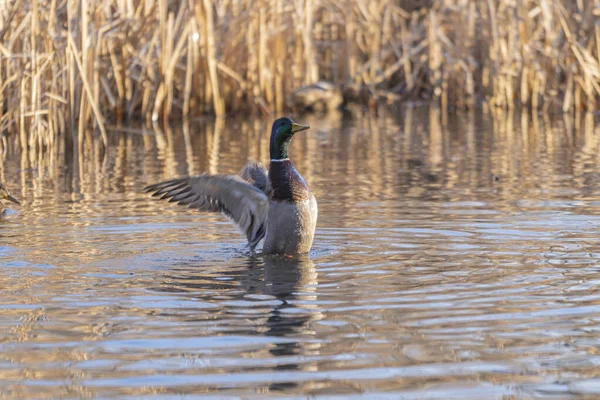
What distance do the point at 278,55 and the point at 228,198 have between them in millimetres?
10686

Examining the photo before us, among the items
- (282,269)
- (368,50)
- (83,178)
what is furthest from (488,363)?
(368,50)

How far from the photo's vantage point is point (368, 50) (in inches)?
798

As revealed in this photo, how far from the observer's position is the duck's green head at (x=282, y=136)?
24.3 feet

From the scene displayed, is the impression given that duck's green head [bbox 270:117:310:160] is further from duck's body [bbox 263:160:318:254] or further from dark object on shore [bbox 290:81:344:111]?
dark object on shore [bbox 290:81:344:111]

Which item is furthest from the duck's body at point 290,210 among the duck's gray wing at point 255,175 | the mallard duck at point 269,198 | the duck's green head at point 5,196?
the duck's green head at point 5,196

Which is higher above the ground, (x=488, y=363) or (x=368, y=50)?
(x=368, y=50)

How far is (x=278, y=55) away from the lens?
722 inches

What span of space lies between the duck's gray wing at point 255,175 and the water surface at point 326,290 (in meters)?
0.46

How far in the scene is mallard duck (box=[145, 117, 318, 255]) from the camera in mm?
7293

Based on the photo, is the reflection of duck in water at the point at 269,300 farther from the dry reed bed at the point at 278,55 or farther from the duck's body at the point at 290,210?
the dry reed bed at the point at 278,55

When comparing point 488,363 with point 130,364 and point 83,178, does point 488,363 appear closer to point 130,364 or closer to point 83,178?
point 130,364

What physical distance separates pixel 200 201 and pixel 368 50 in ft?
41.6

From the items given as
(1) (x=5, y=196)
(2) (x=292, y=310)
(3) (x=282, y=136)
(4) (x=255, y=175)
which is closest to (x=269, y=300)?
(2) (x=292, y=310)

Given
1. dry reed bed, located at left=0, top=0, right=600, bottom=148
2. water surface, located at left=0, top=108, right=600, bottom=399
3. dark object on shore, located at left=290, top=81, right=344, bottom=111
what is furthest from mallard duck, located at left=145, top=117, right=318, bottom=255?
dark object on shore, located at left=290, top=81, right=344, bottom=111
